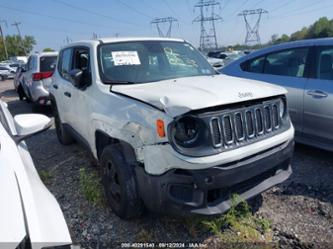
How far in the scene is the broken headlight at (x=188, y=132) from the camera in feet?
7.79

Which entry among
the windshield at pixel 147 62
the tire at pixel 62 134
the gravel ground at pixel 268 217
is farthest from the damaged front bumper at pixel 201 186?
the tire at pixel 62 134

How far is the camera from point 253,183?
2756 millimetres

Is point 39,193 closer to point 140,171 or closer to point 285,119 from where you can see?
point 140,171

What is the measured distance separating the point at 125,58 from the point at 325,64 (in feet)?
8.95

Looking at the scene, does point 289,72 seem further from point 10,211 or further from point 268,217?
point 10,211

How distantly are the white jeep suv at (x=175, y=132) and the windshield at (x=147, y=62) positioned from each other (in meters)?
0.01

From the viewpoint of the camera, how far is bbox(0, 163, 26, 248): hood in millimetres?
1284

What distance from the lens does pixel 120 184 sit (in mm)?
2814

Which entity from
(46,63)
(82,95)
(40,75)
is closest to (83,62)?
(82,95)

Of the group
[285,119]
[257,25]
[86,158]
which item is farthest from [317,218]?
[257,25]

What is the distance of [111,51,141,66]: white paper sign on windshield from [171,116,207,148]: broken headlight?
140cm

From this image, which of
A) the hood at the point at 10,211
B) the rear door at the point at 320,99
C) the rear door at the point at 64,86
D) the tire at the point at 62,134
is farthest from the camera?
the tire at the point at 62,134

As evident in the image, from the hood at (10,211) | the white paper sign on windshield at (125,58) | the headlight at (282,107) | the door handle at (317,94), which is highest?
the white paper sign on windshield at (125,58)

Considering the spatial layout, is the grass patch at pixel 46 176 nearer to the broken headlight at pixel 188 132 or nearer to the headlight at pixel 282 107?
the broken headlight at pixel 188 132
